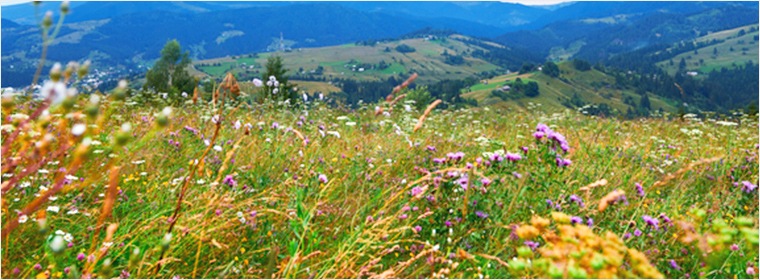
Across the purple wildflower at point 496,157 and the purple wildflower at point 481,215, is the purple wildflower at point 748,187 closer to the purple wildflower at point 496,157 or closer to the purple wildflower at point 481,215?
the purple wildflower at point 496,157

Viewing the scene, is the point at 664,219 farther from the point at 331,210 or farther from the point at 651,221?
the point at 331,210

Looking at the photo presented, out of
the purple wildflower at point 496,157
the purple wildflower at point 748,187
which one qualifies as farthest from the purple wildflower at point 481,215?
the purple wildflower at point 748,187

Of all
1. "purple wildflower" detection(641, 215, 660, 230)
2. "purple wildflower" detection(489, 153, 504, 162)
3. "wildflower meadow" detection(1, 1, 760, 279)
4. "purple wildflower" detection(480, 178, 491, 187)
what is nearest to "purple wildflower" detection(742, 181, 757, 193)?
"wildflower meadow" detection(1, 1, 760, 279)

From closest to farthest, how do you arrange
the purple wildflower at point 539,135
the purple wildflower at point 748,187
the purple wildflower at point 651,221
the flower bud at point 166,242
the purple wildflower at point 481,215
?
the flower bud at point 166,242 < the purple wildflower at point 651,221 < the purple wildflower at point 481,215 < the purple wildflower at point 539,135 < the purple wildflower at point 748,187

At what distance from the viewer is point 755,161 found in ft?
18.4

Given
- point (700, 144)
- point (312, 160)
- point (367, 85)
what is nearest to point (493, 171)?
point (312, 160)

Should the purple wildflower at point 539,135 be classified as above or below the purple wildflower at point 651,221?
above

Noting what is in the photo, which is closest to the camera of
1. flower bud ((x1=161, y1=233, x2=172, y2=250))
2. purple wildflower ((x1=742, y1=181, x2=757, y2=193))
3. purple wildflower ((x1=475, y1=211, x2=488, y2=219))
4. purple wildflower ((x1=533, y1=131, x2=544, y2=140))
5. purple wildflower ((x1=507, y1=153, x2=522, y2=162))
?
flower bud ((x1=161, y1=233, x2=172, y2=250))

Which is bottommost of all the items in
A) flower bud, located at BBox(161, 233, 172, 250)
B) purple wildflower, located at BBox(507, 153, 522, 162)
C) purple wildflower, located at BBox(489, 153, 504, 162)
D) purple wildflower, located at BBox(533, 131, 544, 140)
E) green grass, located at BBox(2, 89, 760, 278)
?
green grass, located at BBox(2, 89, 760, 278)

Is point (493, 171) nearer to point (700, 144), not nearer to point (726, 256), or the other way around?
point (726, 256)

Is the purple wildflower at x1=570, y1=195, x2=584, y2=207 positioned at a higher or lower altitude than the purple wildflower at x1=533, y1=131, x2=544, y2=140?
lower

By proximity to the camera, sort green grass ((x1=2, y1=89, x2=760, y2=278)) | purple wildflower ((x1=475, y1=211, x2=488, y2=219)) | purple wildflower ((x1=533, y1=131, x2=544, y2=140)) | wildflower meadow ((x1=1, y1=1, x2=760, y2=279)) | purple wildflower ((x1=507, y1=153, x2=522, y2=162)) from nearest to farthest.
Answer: wildflower meadow ((x1=1, y1=1, x2=760, y2=279)) → green grass ((x1=2, y1=89, x2=760, y2=278)) → purple wildflower ((x1=475, y1=211, x2=488, y2=219)) → purple wildflower ((x1=507, y1=153, x2=522, y2=162)) → purple wildflower ((x1=533, y1=131, x2=544, y2=140))

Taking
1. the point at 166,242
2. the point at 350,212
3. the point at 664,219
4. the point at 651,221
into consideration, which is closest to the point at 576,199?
the point at 651,221

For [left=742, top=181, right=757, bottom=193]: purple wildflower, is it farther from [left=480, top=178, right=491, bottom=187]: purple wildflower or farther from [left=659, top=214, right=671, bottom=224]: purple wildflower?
[left=480, top=178, right=491, bottom=187]: purple wildflower
